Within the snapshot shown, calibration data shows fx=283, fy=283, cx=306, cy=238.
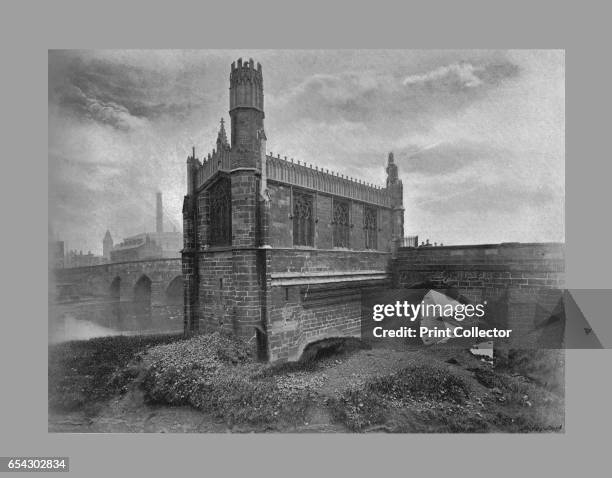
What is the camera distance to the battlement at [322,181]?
6.20 meters

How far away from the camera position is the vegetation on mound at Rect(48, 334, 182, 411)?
5.53 m

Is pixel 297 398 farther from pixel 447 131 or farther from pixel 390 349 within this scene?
pixel 447 131

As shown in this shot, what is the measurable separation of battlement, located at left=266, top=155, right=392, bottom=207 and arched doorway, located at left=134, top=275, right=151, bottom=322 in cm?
376

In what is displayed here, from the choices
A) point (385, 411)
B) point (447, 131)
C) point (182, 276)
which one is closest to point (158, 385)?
point (182, 276)

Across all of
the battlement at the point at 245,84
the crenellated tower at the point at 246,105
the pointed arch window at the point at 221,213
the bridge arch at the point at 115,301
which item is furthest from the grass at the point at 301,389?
the battlement at the point at 245,84

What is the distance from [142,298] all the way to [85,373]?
1690mm

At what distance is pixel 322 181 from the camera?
689cm

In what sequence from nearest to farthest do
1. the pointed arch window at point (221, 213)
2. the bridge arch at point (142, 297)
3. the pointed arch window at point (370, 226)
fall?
the bridge arch at point (142, 297)
the pointed arch window at point (221, 213)
the pointed arch window at point (370, 226)

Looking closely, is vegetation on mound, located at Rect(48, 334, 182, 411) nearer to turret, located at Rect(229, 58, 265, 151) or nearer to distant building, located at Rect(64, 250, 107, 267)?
distant building, located at Rect(64, 250, 107, 267)

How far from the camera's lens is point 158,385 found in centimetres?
549

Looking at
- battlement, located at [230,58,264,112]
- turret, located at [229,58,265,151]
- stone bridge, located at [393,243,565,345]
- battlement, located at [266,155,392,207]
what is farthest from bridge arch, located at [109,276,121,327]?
stone bridge, located at [393,243,565,345]

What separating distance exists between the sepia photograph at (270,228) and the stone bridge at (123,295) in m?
0.05

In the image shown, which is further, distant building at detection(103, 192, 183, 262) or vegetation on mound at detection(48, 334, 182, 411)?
distant building at detection(103, 192, 183, 262)

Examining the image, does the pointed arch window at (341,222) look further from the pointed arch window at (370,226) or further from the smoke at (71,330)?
the smoke at (71,330)
